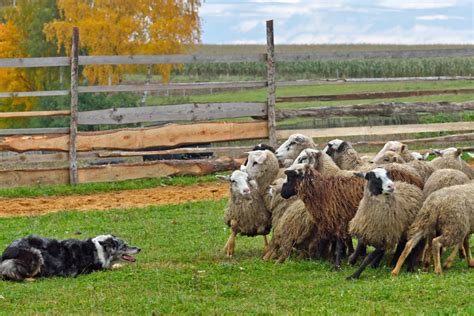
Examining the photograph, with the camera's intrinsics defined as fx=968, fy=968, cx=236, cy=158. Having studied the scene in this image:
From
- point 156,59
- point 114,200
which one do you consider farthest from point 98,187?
point 156,59

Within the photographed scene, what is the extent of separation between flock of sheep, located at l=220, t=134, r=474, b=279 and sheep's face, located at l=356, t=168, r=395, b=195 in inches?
0.4

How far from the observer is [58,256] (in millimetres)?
11109

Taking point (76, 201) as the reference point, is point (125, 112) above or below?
above

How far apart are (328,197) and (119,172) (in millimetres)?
8158

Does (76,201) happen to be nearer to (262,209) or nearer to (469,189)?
(262,209)

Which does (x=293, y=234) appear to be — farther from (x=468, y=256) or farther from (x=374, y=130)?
(x=374, y=130)

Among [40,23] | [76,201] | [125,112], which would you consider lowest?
[76,201]

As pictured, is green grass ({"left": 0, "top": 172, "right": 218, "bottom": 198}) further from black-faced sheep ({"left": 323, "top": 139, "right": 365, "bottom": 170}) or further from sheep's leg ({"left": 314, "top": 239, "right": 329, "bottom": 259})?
sheep's leg ({"left": 314, "top": 239, "right": 329, "bottom": 259})

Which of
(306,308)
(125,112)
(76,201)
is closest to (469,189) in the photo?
(306,308)

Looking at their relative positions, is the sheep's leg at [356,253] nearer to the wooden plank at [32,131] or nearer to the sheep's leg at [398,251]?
the sheep's leg at [398,251]

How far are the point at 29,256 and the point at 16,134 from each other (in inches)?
325

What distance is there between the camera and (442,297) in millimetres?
8820

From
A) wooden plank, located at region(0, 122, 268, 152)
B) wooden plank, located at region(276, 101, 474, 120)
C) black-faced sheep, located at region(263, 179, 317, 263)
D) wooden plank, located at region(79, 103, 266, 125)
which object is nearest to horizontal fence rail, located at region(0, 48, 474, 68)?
wooden plank, located at region(79, 103, 266, 125)

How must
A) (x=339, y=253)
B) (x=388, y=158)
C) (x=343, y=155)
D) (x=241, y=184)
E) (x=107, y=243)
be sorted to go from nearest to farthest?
(x=339, y=253)
(x=107, y=243)
(x=241, y=184)
(x=388, y=158)
(x=343, y=155)
